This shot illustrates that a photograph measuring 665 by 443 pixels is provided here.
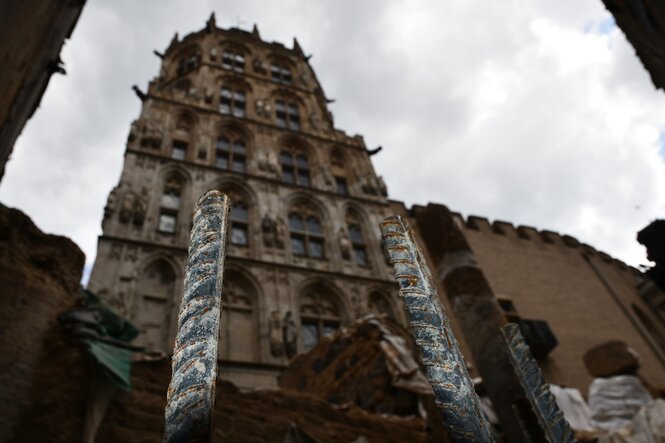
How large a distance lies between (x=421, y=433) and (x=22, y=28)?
18.9 feet

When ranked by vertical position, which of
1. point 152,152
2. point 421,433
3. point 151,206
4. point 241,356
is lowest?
point 421,433

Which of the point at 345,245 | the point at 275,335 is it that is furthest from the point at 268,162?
the point at 275,335

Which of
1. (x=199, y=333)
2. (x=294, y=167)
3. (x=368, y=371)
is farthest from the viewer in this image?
(x=294, y=167)

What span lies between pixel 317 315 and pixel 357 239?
13.5 ft

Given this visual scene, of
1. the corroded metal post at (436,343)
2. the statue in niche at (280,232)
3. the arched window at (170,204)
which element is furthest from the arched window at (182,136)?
the corroded metal post at (436,343)

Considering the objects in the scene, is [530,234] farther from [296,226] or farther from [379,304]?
[296,226]

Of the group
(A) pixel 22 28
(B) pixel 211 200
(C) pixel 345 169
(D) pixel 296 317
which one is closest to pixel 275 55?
(C) pixel 345 169

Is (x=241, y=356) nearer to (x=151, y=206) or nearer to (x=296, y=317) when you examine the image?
(x=296, y=317)

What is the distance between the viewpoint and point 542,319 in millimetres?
15664

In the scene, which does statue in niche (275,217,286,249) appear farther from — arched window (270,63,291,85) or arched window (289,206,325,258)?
arched window (270,63,291,85)

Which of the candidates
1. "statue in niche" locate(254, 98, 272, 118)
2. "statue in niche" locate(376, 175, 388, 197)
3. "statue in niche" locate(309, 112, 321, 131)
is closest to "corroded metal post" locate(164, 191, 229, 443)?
"statue in niche" locate(376, 175, 388, 197)

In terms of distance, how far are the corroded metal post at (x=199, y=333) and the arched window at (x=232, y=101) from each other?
59.9 ft

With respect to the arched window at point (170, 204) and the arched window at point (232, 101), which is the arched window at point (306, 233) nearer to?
the arched window at point (170, 204)

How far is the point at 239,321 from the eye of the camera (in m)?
12.6
